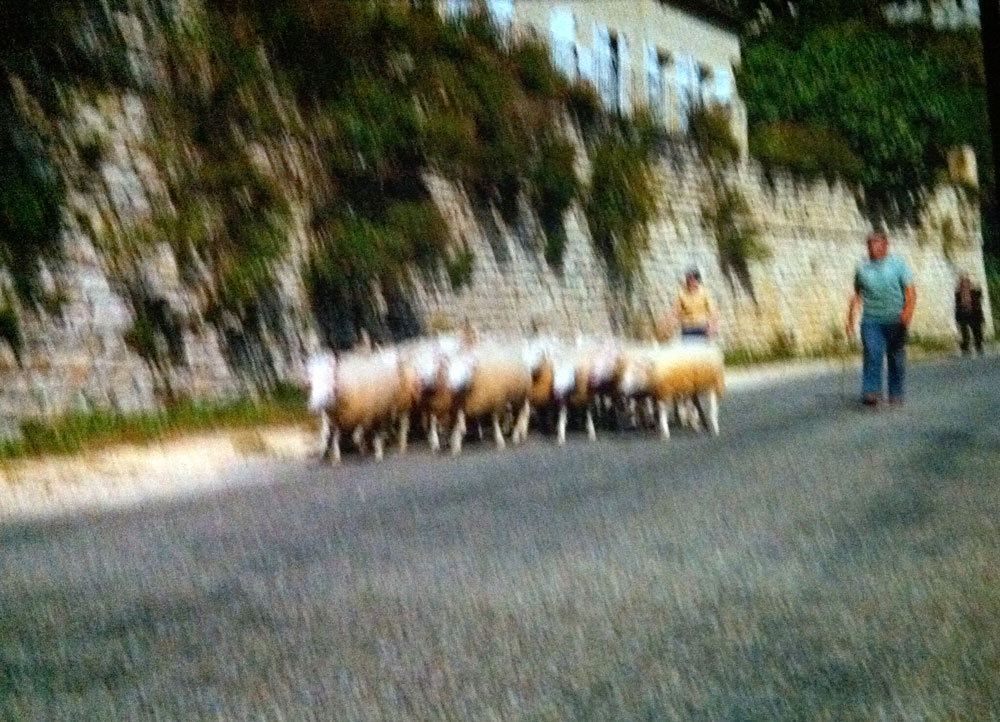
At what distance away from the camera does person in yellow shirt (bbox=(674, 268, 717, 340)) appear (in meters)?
12.0

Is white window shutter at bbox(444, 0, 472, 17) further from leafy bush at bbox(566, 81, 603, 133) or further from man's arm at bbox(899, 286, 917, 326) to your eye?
man's arm at bbox(899, 286, 917, 326)

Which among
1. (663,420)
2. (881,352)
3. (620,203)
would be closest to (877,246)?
(881,352)

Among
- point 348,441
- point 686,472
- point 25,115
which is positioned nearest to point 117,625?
point 686,472

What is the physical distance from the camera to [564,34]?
74.0ft

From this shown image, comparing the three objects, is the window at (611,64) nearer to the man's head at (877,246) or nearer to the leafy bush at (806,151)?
the leafy bush at (806,151)

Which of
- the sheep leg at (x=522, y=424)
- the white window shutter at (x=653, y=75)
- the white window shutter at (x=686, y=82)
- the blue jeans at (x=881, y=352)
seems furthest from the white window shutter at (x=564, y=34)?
the sheep leg at (x=522, y=424)

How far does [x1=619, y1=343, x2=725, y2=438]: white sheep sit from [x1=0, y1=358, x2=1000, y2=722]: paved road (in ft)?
1.37

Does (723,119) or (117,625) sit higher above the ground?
(723,119)

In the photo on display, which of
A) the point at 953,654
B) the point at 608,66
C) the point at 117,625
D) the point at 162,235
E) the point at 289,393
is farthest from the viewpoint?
the point at 608,66

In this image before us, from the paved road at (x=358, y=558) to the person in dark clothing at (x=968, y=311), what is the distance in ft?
49.3

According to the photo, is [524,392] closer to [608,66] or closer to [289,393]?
[289,393]

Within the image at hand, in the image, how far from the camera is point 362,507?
6.95 m

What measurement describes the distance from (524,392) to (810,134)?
62.8ft

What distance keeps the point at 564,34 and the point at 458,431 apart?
14749 mm
